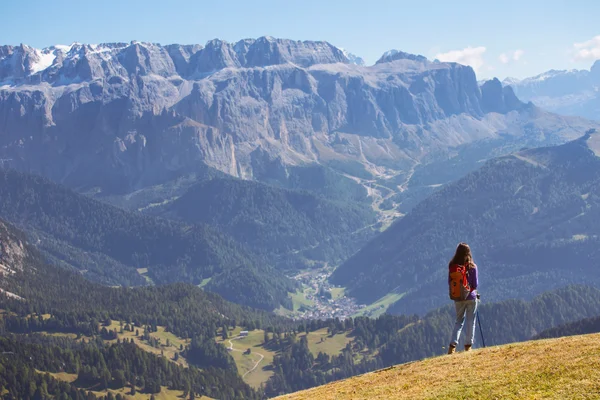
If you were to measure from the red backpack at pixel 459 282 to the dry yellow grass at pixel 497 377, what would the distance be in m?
4.30

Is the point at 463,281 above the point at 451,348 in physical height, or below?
above

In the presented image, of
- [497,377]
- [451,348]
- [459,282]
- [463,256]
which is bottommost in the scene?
[497,377]

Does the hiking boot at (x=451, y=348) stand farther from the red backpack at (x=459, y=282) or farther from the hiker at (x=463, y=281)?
the red backpack at (x=459, y=282)

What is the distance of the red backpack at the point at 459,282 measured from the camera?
45938 mm

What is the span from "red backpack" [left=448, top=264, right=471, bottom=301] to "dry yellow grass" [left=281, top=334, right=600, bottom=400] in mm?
4297

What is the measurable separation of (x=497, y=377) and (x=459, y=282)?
835cm

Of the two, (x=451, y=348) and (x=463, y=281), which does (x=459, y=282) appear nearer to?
(x=463, y=281)

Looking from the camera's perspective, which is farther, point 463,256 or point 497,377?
point 463,256

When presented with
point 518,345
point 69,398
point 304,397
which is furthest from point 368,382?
point 69,398

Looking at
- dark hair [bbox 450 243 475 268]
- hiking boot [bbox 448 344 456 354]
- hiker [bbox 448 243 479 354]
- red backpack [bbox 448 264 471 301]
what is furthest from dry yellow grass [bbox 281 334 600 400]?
dark hair [bbox 450 243 475 268]

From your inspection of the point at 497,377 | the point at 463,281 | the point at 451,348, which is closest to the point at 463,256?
the point at 463,281

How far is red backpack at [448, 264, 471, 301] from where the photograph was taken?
45938mm

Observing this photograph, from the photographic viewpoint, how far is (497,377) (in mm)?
39188

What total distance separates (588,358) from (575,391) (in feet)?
18.0
